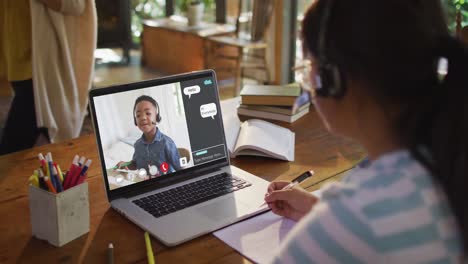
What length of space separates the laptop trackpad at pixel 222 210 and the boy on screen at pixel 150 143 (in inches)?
6.0

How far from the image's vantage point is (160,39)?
575cm

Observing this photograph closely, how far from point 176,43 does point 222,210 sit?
14.6ft

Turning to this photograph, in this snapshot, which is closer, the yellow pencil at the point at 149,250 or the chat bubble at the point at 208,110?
the yellow pencil at the point at 149,250

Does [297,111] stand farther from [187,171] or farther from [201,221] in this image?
[201,221]

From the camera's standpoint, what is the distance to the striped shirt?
682 millimetres

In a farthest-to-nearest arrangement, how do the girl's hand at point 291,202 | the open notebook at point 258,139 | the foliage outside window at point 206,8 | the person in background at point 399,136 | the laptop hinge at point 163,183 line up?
1. the foliage outside window at point 206,8
2. the open notebook at point 258,139
3. the laptop hinge at point 163,183
4. the girl's hand at point 291,202
5. the person in background at point 399,136

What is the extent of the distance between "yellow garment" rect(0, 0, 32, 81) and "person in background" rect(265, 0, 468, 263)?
1.99m

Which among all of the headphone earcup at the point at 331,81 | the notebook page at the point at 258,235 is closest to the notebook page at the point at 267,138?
the notebook page at the point at 258,235

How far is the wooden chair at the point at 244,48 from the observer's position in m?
4.75

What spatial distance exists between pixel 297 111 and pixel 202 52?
3.42 metres

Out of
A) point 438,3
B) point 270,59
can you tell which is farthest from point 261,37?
point 438,3

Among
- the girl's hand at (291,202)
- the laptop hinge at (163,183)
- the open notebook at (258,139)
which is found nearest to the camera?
the girl's hand at (291,202)

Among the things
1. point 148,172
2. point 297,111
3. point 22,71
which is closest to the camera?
point 148,172

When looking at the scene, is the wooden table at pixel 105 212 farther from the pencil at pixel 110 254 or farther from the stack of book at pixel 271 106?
the stack of book at pixel 271 106
